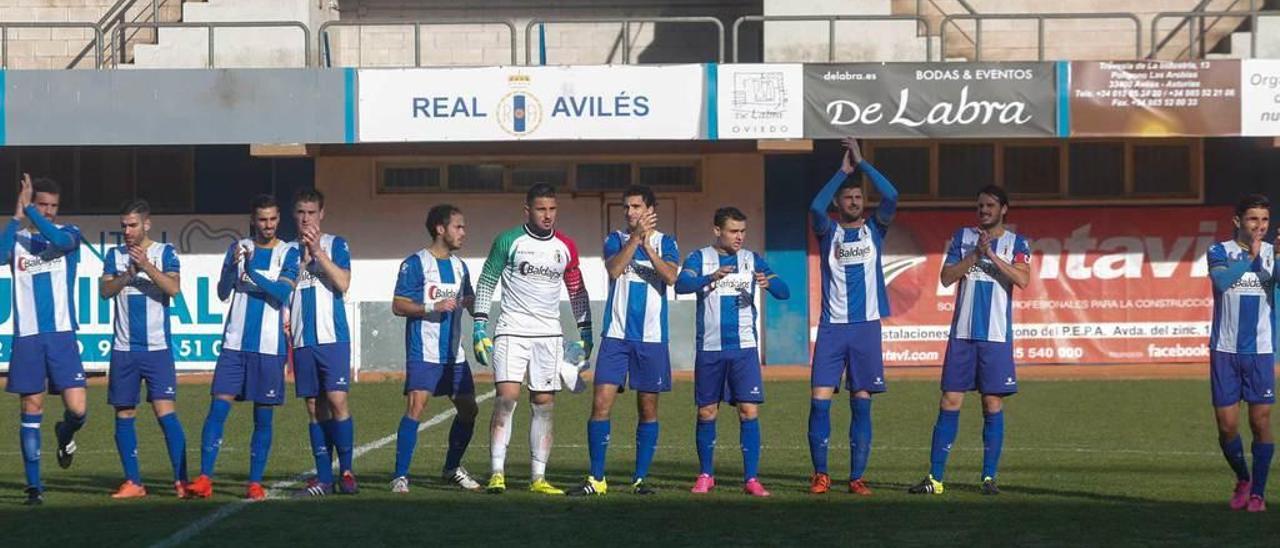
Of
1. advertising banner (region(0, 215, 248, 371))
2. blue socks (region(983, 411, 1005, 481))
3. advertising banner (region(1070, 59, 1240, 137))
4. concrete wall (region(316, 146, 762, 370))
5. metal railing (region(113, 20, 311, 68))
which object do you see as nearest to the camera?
blue socks (region(983, 411, 1005, 481))

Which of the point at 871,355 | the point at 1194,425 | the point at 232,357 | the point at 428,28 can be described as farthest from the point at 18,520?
the point at 428,28

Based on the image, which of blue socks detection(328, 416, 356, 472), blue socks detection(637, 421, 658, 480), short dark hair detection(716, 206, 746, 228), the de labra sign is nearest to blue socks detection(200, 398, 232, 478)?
blue socks detection(328, 416, 356, 472)

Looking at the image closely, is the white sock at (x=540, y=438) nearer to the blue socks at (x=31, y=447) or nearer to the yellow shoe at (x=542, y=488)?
the yellow shoe at (x=542, y=488)

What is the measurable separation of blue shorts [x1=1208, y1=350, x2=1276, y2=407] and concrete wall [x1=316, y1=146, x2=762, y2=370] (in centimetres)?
1435

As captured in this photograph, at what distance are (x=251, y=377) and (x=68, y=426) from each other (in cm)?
152

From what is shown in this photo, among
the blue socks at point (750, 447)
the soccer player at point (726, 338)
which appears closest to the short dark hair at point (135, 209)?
the soccer player at point (726, 338)

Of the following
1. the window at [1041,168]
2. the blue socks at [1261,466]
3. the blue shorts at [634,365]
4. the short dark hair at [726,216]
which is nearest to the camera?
the blue socks at [1261,466]

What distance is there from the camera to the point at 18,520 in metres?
10.9

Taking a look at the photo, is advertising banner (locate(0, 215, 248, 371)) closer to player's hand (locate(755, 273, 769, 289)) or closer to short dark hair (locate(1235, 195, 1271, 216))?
player's hand (locate(755, 273, 769, 289))

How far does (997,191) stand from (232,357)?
4.88 metres

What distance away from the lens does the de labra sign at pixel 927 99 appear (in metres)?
23.1

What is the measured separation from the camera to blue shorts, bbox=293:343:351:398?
11906mm

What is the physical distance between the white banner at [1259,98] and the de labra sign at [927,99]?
7.45ft

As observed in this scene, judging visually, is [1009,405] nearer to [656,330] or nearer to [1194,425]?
[1194,425]
